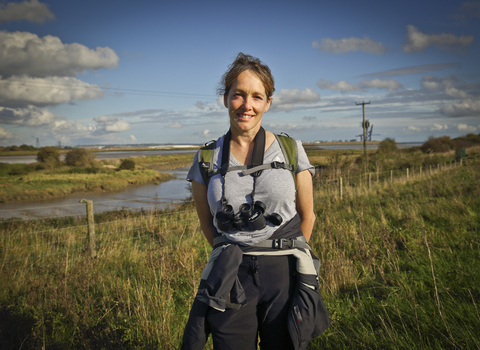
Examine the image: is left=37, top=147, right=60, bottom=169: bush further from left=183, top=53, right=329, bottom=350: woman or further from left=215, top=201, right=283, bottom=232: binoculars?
left=215, top=201, right=283, bottom=232: binoculars

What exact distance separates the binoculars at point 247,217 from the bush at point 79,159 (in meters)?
52.9

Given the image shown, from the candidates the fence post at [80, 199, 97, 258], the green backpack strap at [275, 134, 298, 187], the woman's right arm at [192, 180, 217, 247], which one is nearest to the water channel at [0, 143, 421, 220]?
the fence post at [80, 199, 97, 258]

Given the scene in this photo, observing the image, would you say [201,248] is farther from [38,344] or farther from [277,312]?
[277,312]

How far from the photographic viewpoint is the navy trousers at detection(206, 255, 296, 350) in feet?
4.17

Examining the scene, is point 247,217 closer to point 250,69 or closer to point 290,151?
point 290,151

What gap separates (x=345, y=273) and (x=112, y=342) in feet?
7.82

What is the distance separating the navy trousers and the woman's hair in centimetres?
89

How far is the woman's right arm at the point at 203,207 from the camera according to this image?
5.18 feet

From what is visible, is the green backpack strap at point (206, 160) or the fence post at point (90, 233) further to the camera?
the fence post at point (90, 233)

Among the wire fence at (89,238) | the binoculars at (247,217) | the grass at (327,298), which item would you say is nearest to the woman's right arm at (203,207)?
the binoculars at (247,217)

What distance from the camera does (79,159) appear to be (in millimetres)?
49406

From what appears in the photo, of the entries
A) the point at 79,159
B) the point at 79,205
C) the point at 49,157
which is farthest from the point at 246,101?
the point at 49,157

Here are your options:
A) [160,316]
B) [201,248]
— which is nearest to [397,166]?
[201,248]

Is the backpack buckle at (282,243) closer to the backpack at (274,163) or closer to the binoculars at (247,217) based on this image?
the binoculars at (247,217)
